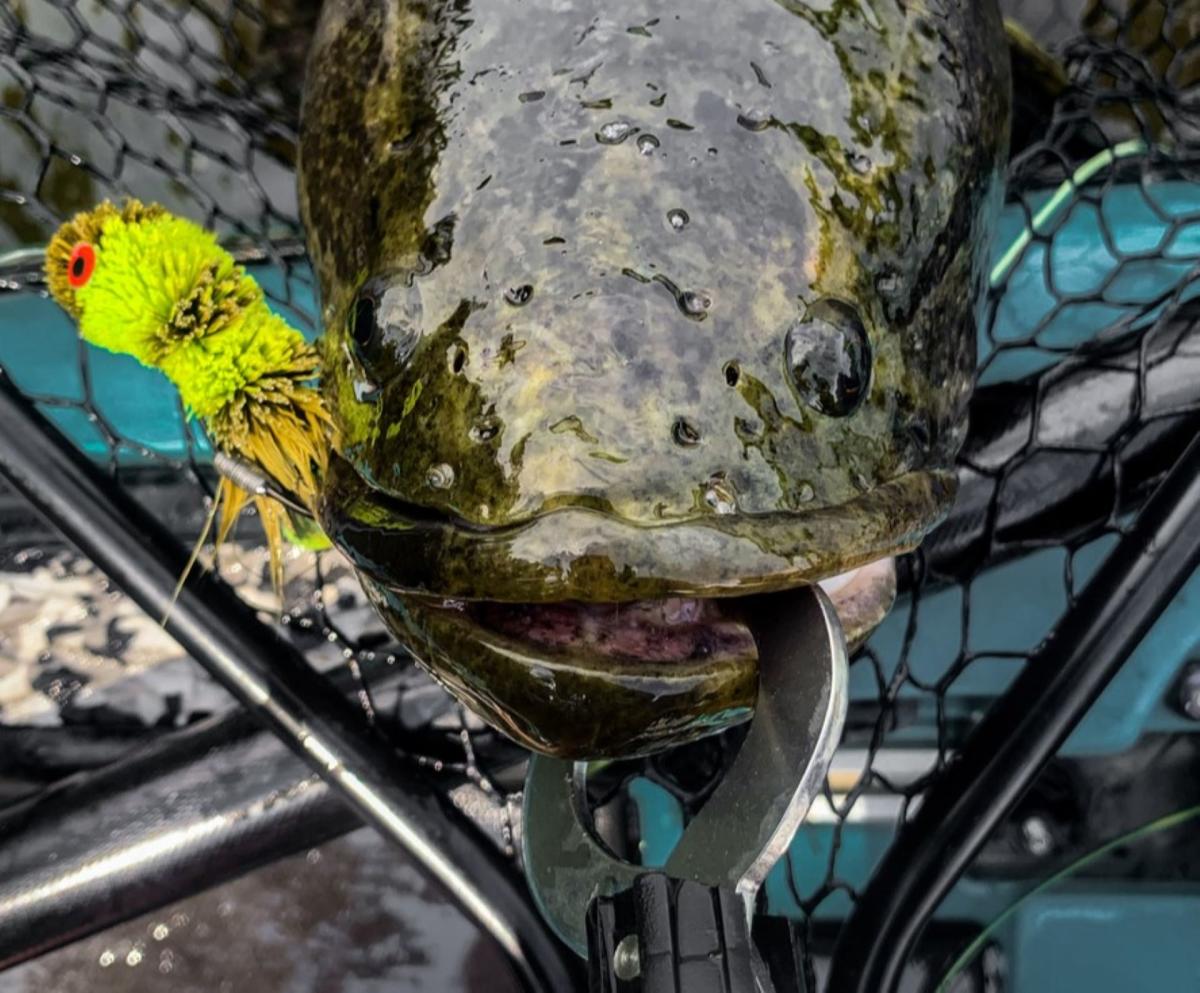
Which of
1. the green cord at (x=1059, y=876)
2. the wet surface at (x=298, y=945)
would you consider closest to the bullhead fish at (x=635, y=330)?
the green cord at (x=1059, y=876)

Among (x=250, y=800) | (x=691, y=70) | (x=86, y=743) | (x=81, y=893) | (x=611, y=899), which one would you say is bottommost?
(x=86, y=743)

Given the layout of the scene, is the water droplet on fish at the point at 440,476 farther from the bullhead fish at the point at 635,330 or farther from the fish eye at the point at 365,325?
the fish eye at the point at 365,325

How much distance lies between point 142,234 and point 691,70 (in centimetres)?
59

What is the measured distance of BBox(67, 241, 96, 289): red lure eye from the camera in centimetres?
119

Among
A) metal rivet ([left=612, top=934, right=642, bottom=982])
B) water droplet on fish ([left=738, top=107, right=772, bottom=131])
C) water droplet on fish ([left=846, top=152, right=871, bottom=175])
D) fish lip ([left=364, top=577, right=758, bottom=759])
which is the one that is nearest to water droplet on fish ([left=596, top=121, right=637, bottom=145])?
water droplet on fish ([left=738, top=107, right=772, bottom=131])

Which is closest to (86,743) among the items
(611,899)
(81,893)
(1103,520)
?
(81,893)

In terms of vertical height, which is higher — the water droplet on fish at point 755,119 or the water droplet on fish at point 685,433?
the water droplet on fish at point 755,119

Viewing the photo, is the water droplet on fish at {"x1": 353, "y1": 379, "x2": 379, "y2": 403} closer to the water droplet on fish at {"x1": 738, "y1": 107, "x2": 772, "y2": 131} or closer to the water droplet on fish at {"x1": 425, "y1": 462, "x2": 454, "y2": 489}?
the water droplet on fish at {"x1": 425, "y1": 462, "x2": 454, "y2": 489}

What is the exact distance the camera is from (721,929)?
0.84m

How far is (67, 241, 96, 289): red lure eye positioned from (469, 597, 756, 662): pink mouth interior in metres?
0.58

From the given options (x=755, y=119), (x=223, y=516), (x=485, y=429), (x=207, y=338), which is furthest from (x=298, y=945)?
(x=755, y=119)

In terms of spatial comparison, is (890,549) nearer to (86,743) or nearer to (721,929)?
(721,929)

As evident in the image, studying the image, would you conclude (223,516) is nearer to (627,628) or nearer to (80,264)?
(80,264)

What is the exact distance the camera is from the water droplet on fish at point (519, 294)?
100cm
